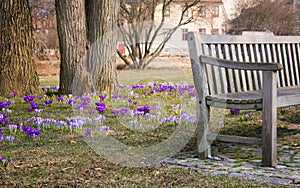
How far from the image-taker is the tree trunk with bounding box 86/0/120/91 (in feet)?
28.7

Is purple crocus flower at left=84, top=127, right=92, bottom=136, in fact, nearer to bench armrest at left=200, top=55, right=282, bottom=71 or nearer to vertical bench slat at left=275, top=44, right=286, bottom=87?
bench armrest at left=200, top=55, right=282, bottom=71

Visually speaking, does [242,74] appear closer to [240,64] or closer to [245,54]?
[245,54]

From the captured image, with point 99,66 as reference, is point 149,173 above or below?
below

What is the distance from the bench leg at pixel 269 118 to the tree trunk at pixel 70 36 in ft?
16.7

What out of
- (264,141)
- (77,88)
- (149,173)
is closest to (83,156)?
(149,173)

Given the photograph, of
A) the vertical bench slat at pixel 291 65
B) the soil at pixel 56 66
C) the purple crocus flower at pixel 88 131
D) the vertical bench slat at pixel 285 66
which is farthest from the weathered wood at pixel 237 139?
the soil at pixel 56 66

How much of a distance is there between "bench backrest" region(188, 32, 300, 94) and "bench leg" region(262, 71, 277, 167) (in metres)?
0.69

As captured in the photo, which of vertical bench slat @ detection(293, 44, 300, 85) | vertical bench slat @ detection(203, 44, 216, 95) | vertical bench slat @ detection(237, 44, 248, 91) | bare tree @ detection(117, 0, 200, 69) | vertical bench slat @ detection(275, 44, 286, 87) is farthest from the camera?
bare tree @ detection(117, 0, 200, 69)

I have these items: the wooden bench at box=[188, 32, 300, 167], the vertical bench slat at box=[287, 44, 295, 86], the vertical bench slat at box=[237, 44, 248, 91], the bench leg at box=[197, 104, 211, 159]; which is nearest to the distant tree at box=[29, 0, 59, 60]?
the vertical bench slat at box=[287, 44, 295, 86]

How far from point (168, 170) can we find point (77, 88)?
4865 mm

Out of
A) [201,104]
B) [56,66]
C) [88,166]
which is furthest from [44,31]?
[88,166]

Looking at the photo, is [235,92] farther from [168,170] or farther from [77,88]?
[77,88]

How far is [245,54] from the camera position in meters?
5.42

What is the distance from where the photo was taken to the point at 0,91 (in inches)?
345
